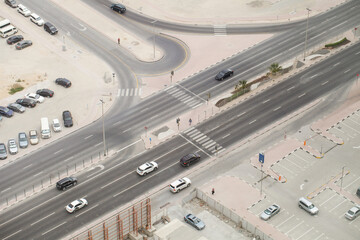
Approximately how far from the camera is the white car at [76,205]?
159 meters

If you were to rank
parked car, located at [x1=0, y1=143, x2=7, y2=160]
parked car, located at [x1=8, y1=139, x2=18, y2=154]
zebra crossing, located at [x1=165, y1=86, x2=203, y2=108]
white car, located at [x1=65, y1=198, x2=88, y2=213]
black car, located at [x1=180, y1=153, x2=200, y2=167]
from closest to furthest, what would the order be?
white car, located at [x1=65, y1=198, x2=88, y2=213], black car, located at [x1=180, y1=153, x2=200, y2=167], parked car, located at [x1=0, y1=143, x2=7, y2=160], parked car, located at [x1=8, y1=139, x2=18, y2=154], zebra crossing, located at [x1=165, y1=86, x2=203, y2=108]

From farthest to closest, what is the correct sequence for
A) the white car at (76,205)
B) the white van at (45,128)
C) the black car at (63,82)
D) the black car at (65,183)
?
the black car at (63,82) < the white van at (45,128) < the black car at (65,183) < the white car at (76,205)

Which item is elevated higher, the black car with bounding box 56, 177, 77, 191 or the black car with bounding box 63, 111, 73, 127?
the black car with bounding box 63, 111, 73, 127

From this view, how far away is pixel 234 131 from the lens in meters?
182

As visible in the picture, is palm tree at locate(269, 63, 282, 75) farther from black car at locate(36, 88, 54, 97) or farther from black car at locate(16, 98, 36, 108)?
black car at locate(16, 98, 36, 108)

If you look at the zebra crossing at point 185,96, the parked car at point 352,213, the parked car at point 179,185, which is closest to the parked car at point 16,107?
the zebra crossing at point 185,96

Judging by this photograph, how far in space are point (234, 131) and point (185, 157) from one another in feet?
53.7

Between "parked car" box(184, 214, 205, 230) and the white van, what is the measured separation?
1723 inches

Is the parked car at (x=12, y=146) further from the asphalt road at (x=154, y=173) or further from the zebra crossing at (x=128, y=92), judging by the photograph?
the zebra crossing at (x=128, y=92)

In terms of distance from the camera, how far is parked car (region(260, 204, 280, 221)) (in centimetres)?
15512

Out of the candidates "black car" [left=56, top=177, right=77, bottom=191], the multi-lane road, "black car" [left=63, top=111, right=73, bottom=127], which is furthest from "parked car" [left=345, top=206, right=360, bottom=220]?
"black car" [left=63, top=111, right=73, bottom=127]

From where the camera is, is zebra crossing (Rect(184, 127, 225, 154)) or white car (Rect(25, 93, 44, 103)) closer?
zebra crossing (Rect(184, 127, 225, 154))

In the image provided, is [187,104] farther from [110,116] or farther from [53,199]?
[53,199]

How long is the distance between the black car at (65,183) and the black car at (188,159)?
23097mm
